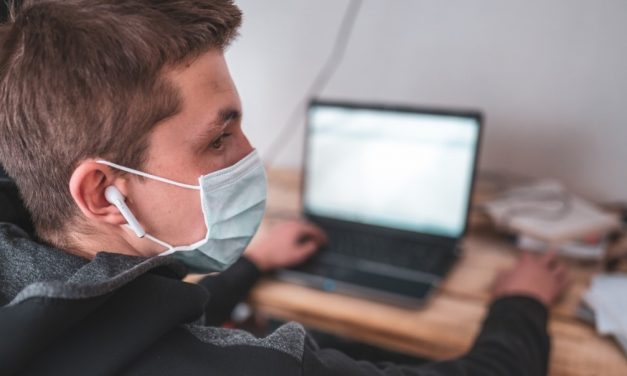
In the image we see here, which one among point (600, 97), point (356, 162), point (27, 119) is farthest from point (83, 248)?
point (600, 97)

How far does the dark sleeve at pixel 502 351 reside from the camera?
78 cm

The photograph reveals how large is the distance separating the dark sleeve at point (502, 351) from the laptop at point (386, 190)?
0.21 m

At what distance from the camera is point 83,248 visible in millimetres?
747

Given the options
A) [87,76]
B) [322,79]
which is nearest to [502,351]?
[87,76]

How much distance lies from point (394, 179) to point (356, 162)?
0.10 m

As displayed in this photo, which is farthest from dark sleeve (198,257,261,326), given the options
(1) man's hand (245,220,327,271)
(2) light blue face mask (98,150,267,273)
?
(2) light blue face mask (98,150,267,273)

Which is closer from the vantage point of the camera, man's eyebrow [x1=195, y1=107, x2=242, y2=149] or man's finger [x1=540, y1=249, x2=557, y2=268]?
man's eyebrow [x1=195, y1=107, x2=242, y2=149]

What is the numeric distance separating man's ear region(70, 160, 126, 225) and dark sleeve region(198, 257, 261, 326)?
338 mm

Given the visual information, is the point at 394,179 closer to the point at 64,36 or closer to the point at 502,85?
the point at 502,85

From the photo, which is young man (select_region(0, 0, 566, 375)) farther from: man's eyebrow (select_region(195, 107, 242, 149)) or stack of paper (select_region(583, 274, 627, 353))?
stack of paper (select_region(583, 274, 627, 353))

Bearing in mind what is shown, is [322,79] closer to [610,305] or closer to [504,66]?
[504,66]

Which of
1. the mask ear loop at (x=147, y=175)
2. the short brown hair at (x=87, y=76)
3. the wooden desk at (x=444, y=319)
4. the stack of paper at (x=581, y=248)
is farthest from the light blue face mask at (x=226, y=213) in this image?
the stack of paper at (x=581, y=248)

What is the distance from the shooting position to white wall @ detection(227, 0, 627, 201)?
136 centimetres

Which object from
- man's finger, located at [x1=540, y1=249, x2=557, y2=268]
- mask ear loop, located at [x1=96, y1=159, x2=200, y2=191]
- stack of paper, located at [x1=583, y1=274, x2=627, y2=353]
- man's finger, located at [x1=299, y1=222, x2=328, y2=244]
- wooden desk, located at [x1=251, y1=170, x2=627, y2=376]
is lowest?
wooden desk, located at [x1=251, y1=170, x2=627, y2=376]
